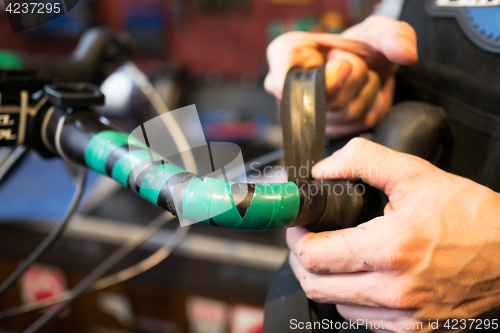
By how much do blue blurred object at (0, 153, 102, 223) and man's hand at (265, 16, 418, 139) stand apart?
0.81 meters

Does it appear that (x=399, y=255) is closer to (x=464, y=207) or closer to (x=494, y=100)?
(x=464, y=207)

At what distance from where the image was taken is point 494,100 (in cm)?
35

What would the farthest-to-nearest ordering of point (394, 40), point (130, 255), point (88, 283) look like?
point (130, 255)
point (88, 283)
point (394, 40)

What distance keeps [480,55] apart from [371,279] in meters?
0.28

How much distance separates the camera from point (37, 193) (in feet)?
3.68

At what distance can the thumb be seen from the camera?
0.36 m

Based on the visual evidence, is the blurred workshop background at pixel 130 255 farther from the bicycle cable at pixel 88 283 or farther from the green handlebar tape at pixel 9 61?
the green handlebar tape at pixel 9 61

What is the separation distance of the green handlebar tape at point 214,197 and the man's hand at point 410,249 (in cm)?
6

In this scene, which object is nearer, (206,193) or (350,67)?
(206,193)

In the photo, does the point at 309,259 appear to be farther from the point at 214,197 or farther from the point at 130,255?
the point at 130,255

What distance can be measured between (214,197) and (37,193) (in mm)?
1129

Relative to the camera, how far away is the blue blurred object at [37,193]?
104 centimetres

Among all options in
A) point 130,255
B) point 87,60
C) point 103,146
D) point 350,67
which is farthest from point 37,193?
point 350,67

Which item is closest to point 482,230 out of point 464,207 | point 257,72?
point 464,207
